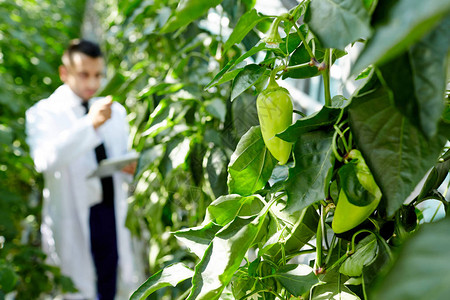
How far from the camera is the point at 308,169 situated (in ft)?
1.16

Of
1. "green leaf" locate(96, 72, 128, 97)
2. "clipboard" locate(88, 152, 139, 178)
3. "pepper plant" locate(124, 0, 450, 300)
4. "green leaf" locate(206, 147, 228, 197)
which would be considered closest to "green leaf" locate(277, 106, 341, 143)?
"pepper plant" locate(124, 0, 450, 300)

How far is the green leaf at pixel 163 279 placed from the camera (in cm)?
41

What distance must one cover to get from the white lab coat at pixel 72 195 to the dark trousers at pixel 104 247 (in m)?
0.04

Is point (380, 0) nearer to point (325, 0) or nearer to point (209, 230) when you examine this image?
point (325, 0)

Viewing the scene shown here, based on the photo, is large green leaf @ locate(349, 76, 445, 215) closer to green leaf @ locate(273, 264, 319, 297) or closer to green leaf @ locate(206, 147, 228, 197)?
green leaf @ locate(273, 264, 319, 297)

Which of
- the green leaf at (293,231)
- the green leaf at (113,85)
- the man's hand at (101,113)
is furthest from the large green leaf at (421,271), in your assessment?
the man's hand at (101,113)

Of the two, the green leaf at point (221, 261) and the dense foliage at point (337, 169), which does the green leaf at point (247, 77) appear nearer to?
the dense foliage at point (337, 169)

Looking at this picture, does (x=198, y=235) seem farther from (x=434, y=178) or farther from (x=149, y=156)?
(x=149, y=156)

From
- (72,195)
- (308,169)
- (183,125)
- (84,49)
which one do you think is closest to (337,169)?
(308,169)

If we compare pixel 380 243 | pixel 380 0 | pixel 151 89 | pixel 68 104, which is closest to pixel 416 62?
pixel 380 0

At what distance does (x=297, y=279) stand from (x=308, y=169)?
0.32 feet

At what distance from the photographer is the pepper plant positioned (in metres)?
0.19

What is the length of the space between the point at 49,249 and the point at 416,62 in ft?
6.97

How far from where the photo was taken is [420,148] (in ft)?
0.94
